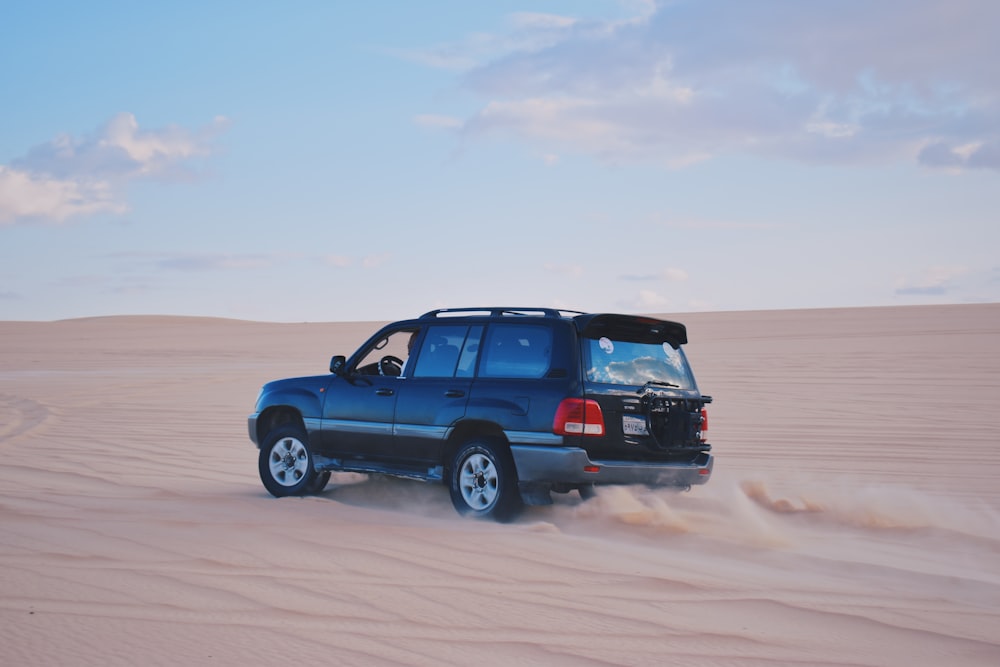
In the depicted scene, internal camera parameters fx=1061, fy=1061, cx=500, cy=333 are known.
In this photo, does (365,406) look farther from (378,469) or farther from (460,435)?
(460,435)

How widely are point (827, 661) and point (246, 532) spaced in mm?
4190

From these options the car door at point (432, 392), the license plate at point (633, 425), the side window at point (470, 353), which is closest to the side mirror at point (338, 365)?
the car door at point (432, 392)

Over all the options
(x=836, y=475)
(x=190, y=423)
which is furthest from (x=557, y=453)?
(x=190, y=423)

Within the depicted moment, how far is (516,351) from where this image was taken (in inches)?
333

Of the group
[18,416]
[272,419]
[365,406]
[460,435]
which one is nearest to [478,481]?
[460,435]

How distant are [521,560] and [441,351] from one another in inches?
117

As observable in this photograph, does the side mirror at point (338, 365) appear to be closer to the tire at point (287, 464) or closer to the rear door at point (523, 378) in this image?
the tire at point (287, 464)

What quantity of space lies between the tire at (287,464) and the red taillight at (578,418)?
295cm

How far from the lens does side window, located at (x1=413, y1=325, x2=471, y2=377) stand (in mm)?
8914

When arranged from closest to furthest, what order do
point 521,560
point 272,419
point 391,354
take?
point 521,560 → point 391,354 → point 272,419

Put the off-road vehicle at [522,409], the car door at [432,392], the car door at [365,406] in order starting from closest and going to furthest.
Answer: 1. the off-road vehicle at [522,409]
2. the car door at [432,392]
3. the car door at [365,406]

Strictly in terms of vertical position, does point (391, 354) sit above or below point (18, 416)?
above

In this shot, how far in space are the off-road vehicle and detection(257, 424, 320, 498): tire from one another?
0.65 feet

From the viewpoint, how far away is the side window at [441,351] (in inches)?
351
